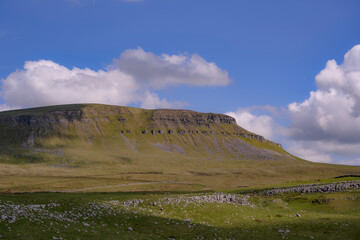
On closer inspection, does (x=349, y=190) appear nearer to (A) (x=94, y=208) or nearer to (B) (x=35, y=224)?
(A) (x=94, y=208)

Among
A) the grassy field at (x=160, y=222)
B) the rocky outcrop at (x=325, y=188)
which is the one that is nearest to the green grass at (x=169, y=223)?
the grassy field at (x=160, y=222)

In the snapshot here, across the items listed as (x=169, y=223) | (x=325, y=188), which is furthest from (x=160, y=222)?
(x=325, y=188)

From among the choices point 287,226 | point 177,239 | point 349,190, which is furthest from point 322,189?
point 177,239

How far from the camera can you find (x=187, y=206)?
1447 inches

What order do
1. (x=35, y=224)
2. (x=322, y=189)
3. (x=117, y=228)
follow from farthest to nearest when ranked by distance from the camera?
(x=322, y=189) < (x=117, y=228) < (x=35, y=224)

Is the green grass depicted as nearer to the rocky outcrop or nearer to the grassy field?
the grassy field

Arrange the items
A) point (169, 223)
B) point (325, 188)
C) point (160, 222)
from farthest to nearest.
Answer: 1. point (325, 188)
2. point (160, 222)
3. point (169, 223)

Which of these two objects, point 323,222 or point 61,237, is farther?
point 323,222

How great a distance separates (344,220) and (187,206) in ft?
57.7

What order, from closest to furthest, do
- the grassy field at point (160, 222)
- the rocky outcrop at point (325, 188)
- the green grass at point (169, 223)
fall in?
the green grass at point (169, 223), the grassy field at point (160, 222), the rocky outcrop at point (325, 188)

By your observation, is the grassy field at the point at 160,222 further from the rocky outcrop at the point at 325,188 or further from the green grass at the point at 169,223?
the rocky outcrop at the point at 325,188

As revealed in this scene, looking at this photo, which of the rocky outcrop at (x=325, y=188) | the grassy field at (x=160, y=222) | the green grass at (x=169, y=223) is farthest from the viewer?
the rocky outcrop at (x=325, y=188)

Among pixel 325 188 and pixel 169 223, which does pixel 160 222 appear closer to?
pixel 169 223

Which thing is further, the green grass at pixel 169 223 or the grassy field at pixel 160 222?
the grassy field at pixel 160 222
